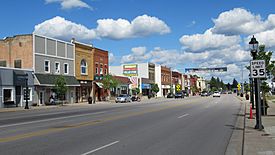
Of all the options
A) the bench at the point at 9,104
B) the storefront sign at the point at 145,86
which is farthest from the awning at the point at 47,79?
the storefront sign at the point at 145,86

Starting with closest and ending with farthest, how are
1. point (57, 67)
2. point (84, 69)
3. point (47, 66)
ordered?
point (47, 66)
point (57, 67)
point (84, 69)

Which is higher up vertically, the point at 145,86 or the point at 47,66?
the point at 47,66

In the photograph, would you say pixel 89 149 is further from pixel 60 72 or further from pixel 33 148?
pixel 60 72

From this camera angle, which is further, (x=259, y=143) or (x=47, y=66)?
(x=47, y=66)

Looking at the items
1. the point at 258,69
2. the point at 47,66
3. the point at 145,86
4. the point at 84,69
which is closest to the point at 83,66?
the point at 84,69

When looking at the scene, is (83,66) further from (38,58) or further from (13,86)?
(13,86)

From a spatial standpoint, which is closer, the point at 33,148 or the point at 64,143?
the point at 33,148

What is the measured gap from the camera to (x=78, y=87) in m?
56.8

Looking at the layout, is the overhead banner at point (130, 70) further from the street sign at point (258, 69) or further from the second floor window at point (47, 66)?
the street sign at point (258, 69)

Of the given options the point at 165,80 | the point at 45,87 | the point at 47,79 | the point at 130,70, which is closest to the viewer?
the point at 47,79

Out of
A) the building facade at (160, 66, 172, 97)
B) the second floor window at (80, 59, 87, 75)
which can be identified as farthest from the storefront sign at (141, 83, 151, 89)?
the second floor window at (80, 59, 87, 75)

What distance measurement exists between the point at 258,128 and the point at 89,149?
7.72 m

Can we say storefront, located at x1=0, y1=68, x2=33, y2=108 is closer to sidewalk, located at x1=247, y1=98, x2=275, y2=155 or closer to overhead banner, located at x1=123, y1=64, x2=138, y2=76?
sidewalk, located at x1=247, y1=98, x2=275, y2=155

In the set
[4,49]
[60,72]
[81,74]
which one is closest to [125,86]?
[81,74]
